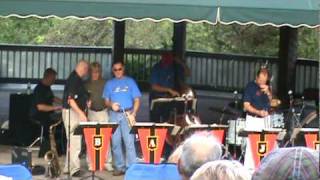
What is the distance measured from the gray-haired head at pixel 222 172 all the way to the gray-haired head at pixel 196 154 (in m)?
0.34

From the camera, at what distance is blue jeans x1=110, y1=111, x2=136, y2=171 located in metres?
11.0

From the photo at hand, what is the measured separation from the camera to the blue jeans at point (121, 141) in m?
11.0

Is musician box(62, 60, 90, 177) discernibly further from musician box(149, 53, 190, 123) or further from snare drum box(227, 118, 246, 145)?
snare drum box(227, 118, 246, 145)

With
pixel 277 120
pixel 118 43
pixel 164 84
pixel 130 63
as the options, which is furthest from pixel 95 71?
pixel 130 63

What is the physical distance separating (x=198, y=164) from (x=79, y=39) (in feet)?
81.4

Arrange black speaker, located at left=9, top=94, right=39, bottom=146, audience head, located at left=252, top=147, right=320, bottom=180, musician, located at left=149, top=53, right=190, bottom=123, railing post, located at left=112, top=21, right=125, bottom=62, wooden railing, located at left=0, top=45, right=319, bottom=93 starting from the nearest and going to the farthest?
audience head, located at left=252, top=147, right=320, bottom=180 < musician, located at left=149, top=53, right=190, bottom=123 < black speaker, located at left=9, top=94, right=39, bottom=146 < railing post, located at left=112, top=21, right=125, bottom=62 < wooden railing, located at left=0, top=45, right=319, bottom=93

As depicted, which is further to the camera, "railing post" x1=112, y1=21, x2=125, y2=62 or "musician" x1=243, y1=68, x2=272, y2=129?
"railing post" x1=112, y1=21, x2=125, y2=62

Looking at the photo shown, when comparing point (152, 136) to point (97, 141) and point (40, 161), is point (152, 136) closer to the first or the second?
point (97, 141)

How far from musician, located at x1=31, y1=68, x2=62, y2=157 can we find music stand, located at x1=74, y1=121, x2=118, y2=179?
2272 mm

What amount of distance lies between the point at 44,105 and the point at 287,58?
27.8 feet

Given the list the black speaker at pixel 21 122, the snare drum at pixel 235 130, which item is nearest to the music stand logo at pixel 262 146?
the snare drum at pixel 235 130

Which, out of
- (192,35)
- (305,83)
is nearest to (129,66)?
(192,35)

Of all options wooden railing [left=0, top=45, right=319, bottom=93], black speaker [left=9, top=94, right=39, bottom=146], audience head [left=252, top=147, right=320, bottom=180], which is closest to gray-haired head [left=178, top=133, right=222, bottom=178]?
A: audience head [left=252, top=147, right=320, bottom=180]

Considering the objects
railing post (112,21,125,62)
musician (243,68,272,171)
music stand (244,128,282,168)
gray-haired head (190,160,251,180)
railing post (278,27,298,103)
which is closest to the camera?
gray-haired head (190,160,251,180)
